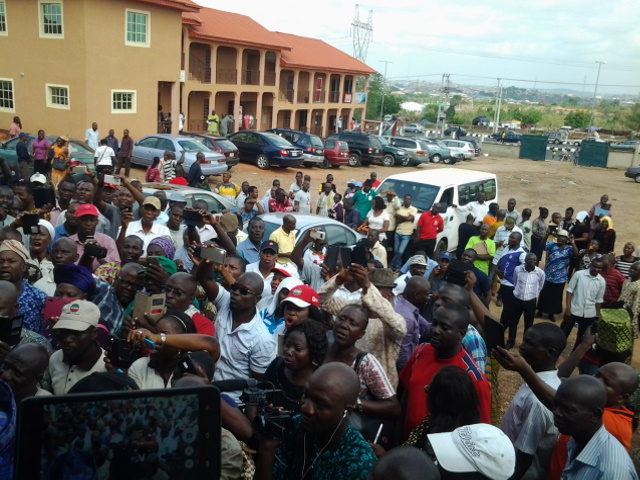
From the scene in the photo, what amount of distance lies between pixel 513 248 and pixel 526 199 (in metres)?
17.5

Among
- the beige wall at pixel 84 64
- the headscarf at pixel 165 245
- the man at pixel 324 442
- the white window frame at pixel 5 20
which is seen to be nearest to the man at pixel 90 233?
the headscarf at pixel 165 245

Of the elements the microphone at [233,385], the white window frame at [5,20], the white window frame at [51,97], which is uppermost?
the white window frame at [5,20]

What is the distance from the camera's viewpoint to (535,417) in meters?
3.61

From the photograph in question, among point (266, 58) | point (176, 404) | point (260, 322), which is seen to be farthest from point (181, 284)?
point (266, 58)

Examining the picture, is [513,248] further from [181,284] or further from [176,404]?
[176,404]

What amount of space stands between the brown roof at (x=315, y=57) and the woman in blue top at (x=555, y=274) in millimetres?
27986

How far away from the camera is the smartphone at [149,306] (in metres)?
3.63

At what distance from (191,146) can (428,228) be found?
1072 cm

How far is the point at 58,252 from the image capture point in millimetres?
5188

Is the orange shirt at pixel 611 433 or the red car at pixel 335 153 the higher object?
the orange shirt at pixel 611 433

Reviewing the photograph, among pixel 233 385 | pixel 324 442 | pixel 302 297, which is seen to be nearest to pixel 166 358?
pixel 233 385

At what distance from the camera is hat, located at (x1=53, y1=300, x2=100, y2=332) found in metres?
3.47

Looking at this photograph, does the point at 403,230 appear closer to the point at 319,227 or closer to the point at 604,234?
the point at 319,227

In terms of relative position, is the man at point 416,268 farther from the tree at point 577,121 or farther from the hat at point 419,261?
the tree at point 577,121
